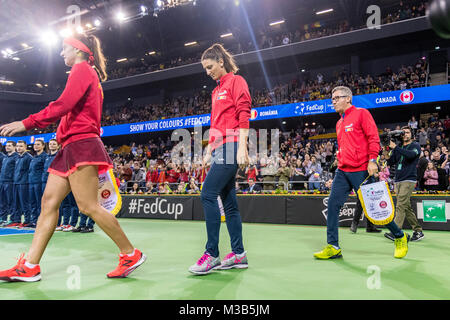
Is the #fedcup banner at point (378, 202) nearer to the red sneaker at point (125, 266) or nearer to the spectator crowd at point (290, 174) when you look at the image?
the red sneaker at point (125, 266)

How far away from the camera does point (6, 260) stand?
3486mm

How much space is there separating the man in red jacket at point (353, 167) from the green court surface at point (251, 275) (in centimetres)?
18

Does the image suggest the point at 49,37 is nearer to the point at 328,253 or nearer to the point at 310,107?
the point at 310,107

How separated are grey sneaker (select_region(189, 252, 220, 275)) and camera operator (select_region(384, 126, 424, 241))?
12.1 ft

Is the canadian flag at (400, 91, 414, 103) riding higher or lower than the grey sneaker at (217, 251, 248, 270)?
higher

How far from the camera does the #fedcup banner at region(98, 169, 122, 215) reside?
114 inches

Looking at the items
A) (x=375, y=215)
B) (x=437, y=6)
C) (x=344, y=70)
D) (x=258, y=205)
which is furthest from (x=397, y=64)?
(x=437, y=6)

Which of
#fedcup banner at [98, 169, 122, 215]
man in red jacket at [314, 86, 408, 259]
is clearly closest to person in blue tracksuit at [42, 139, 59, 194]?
#fedcup banner at [98, 169, 122, 215]

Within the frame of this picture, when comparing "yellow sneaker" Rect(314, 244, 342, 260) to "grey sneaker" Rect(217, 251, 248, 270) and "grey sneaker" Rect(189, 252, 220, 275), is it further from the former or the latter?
"grey sneaker" Rect(189, 252, 220, 275)

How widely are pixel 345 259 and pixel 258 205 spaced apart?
16.4 ft

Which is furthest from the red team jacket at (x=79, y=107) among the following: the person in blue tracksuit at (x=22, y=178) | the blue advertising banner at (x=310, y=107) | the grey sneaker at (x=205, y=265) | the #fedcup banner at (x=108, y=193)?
the blue advertising banner at (x=310, y=107)

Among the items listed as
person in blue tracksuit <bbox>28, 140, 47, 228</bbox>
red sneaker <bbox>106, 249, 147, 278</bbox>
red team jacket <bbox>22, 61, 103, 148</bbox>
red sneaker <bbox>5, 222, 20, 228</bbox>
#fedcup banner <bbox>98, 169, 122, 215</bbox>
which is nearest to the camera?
red team jacket <bbox>22, 61, 103, 148</bbox>

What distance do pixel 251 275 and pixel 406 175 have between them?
385 centimetres
